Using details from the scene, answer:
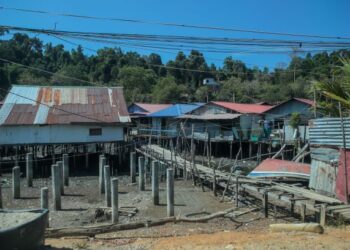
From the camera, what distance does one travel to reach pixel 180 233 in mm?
11422

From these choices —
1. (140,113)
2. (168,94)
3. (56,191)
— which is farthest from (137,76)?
(56,191)

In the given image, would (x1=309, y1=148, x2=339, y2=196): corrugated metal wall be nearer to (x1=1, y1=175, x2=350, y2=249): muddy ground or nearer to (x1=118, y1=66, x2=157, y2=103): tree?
(x1=1, y1=175, x2=350, y2=249): muddy ground

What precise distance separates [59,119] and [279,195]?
21438 millimetres

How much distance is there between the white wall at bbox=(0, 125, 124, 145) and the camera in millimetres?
30844

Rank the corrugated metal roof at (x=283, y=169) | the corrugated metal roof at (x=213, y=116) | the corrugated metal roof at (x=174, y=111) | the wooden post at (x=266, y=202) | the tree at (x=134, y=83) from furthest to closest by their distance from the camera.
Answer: the tree at (x=134, y=83) < the corrugated metal roof at (x=174, y=111) < the corrugated metal roof at (x=213, y=116) < the corrugated metal roof at (x=283, y=169) < the wooden post at (x=266, y=202)

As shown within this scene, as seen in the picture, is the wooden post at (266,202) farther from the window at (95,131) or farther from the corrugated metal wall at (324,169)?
the window at (95,131)

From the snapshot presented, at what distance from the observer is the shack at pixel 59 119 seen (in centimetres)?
3094

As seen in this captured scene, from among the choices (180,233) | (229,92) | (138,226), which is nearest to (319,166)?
(180,233)

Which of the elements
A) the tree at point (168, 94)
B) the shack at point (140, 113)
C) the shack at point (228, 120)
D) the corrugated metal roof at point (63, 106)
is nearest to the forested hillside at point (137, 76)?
the tree at point (168, 94)

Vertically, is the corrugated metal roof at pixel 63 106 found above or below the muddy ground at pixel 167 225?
above

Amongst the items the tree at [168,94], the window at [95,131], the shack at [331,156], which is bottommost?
the shack at [331,156]

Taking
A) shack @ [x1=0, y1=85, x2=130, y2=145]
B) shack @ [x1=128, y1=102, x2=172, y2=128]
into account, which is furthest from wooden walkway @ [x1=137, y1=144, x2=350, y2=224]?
shack @ [x1=128, y1=102, x2=172, y2=128]

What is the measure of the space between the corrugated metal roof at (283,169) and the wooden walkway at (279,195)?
870 mm

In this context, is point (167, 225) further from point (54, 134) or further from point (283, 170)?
point (54, 134)
